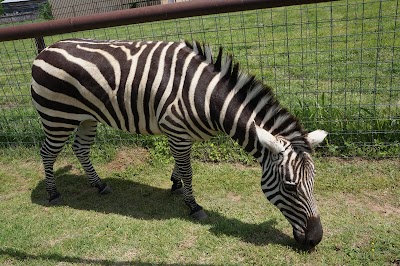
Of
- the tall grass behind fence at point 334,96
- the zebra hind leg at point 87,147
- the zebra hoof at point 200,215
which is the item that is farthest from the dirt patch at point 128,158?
the zebra hoof at point 200,215

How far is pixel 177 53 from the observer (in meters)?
4.12

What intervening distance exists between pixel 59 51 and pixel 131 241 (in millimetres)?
2387

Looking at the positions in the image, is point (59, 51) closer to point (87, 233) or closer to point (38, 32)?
point (38, 32)

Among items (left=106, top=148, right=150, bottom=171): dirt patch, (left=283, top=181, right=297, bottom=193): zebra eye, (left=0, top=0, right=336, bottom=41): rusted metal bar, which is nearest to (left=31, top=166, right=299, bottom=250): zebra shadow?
(left=106, top=148, right=150, bottom=171): dirt patch

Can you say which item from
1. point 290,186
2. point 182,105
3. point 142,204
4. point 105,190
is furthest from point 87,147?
point 290,186

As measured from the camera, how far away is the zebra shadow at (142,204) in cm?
407

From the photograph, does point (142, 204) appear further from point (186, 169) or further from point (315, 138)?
point (315, 138)

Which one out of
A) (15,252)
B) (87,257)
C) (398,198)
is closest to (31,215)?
(15,252)

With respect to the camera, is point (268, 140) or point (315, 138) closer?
point (268, 140)

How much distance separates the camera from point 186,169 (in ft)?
14.5

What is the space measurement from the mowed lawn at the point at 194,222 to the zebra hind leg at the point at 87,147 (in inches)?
7.5

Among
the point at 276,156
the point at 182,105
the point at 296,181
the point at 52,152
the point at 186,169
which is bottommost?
the point at 186,169

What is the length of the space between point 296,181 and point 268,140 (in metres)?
0.48

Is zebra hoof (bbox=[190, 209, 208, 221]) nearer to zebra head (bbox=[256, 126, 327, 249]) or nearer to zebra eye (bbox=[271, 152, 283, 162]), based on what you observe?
zebra head (bbox=[256, 126, 327, 249])
